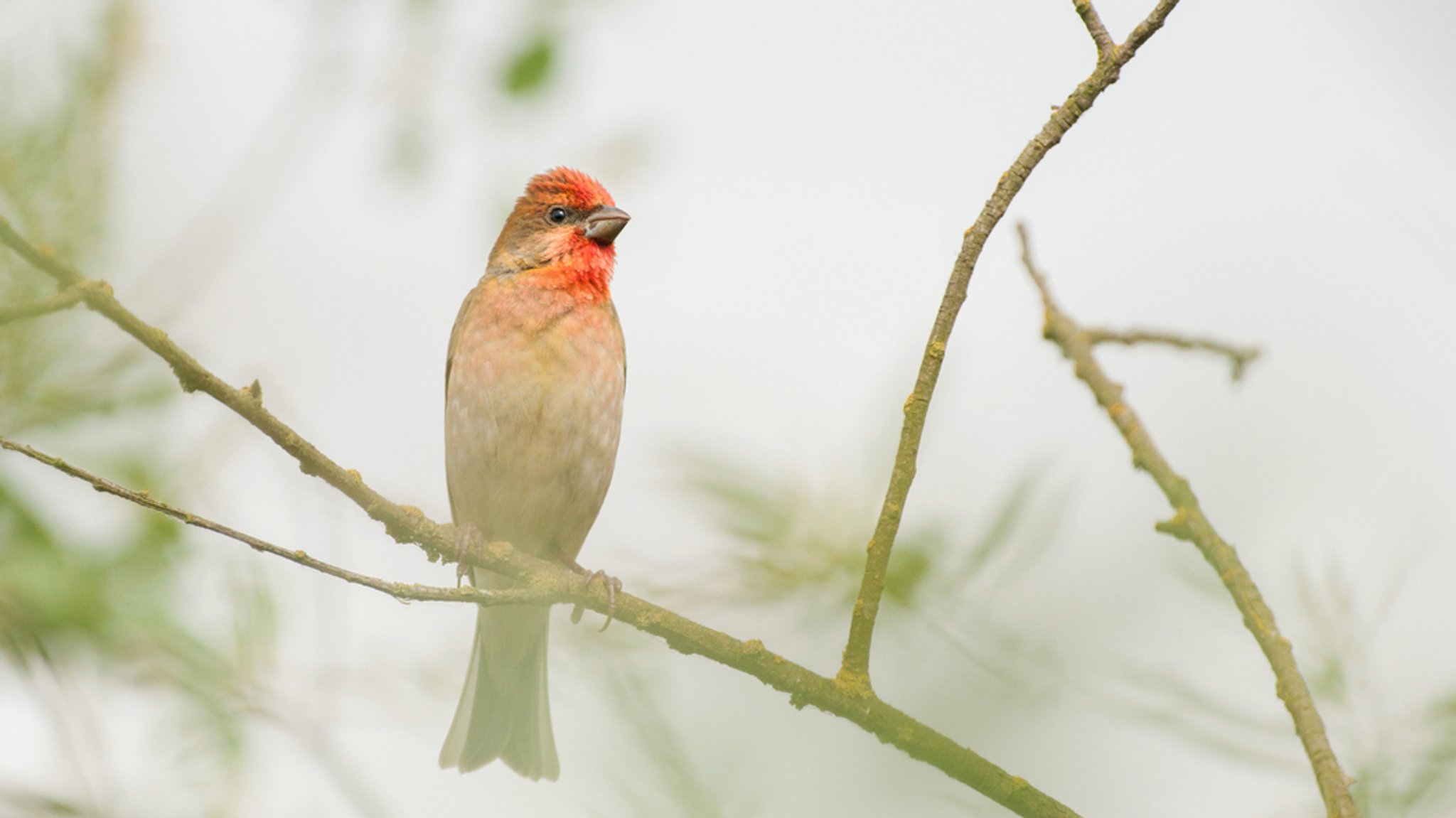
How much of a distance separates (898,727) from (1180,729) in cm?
63

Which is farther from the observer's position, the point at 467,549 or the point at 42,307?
the point at 467,549

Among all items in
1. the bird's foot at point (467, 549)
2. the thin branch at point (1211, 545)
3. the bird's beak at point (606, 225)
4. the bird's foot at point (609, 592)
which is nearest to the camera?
the thin branch at point (1211, 545)

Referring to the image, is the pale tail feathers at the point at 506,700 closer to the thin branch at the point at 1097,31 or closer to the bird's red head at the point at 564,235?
the bird's red head at the point at 564,235

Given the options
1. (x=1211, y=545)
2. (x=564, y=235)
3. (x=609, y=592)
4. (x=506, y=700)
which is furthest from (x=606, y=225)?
(x=1211, y=545)

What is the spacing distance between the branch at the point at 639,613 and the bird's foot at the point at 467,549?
88 mm

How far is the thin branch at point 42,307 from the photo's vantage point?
7.71ft

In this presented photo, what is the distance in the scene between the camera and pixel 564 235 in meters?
A: 7.00

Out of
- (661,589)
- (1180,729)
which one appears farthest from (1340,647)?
(661,589)

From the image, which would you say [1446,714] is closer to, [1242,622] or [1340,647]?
[1340,647]

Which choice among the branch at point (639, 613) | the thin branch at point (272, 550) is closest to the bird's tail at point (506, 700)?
the branch at point (639, 613)

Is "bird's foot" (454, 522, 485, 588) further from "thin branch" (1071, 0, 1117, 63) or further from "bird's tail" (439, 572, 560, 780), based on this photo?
"thin branch" (1071, 0, 1117, 63)

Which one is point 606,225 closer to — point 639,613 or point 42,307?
point 639,613

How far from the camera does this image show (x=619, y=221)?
7.05 m

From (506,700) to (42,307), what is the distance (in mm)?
4126
